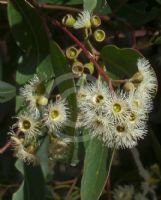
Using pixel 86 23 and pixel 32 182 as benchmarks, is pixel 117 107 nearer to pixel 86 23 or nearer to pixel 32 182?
pixel 86 23

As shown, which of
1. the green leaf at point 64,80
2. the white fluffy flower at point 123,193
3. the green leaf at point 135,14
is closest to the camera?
the green leaf at point 64,80

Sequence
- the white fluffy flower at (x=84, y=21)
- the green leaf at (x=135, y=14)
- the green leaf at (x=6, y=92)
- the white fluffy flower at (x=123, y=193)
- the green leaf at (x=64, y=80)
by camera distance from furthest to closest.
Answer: the white fluffy flower at (x=123, y=193) < the green leaf at (x=135, y=14) < the green leaf at (x=6, y=92) < the white fluffy flower at (x=84, y=21) < the green leaf at (x=64, y=80)

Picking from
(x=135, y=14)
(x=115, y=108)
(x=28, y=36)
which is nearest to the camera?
(x=115, y=108)

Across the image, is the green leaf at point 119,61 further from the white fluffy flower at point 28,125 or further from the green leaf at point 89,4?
the white fluffy flower at point 28,125

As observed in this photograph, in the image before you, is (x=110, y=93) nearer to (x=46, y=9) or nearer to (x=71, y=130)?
(x=71, y=130)

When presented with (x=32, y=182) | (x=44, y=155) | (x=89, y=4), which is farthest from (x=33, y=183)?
(x=89, y=4)

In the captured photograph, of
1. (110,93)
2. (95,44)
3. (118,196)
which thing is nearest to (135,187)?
(118,196)

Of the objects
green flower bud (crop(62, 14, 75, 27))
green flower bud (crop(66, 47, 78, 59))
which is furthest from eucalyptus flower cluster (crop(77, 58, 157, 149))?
green flower bud (crop(62, 14, 75, 27))

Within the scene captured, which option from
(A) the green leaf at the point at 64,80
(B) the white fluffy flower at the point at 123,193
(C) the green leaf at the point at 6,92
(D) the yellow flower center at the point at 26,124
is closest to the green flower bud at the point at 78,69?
(A) the green leaf at the point at 64,80
